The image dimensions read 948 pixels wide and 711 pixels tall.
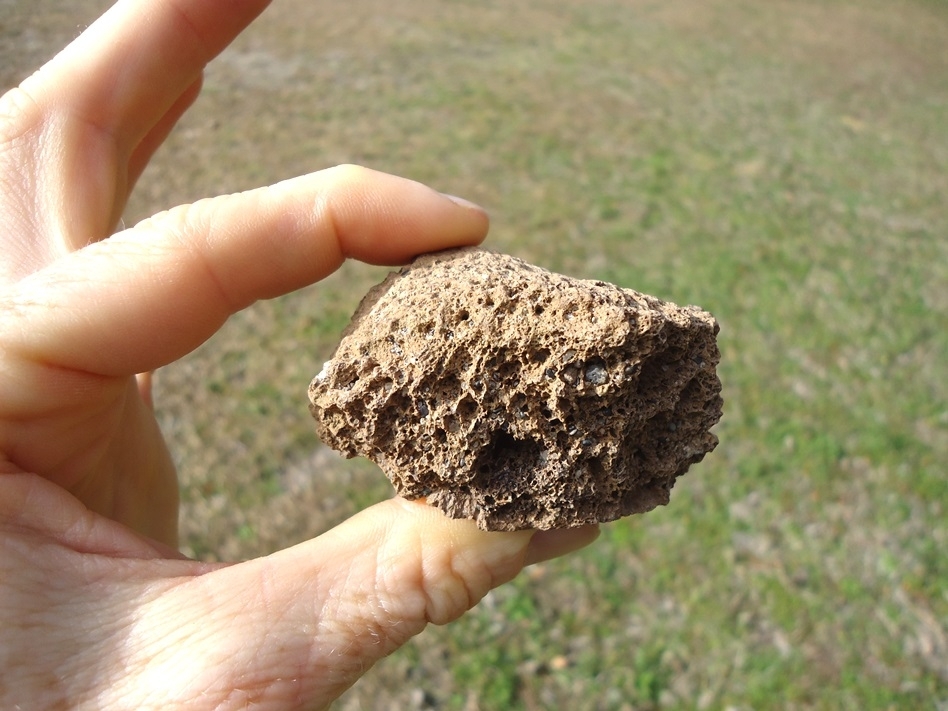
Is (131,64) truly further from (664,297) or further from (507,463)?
(664,297)

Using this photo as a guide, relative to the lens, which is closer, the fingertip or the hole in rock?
the hole in rock

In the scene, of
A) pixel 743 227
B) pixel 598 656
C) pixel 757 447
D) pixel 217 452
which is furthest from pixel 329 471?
pixel 743 227

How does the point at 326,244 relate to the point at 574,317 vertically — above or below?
below

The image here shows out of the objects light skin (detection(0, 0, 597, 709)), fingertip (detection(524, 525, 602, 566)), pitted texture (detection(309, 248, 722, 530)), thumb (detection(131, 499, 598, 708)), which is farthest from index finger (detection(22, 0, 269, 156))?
fingertip (detection(524, 525, 602, 566))

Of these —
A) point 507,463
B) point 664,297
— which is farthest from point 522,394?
point 664,297

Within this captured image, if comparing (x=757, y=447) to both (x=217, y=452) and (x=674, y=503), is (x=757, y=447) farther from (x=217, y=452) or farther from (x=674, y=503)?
(x=217, y=452)

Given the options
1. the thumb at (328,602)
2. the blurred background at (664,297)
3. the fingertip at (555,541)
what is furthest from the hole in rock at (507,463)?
the blurred background at (664,297)

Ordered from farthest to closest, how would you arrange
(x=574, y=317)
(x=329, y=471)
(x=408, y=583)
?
(x=329, y=471) → (x=408, y=583) → (x=574, y=317)

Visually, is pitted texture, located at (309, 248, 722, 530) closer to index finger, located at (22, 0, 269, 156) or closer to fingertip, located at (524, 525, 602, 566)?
fingertip, located at (524, 525, 602, 566)

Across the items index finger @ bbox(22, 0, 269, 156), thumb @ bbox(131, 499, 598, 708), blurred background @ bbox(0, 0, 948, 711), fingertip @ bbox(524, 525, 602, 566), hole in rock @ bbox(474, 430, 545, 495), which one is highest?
index finger @ bbox(22, 0, 269, 156)

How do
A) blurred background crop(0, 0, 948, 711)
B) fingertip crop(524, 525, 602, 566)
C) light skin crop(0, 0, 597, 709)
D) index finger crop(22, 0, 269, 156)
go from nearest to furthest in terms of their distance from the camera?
light skin crop(0, 0, 597, 709), fingertip crop(524, 525, 602, 566), index finger crop(22, 0, 269, 156), blurred background crop(0, 0, 948, 711)
